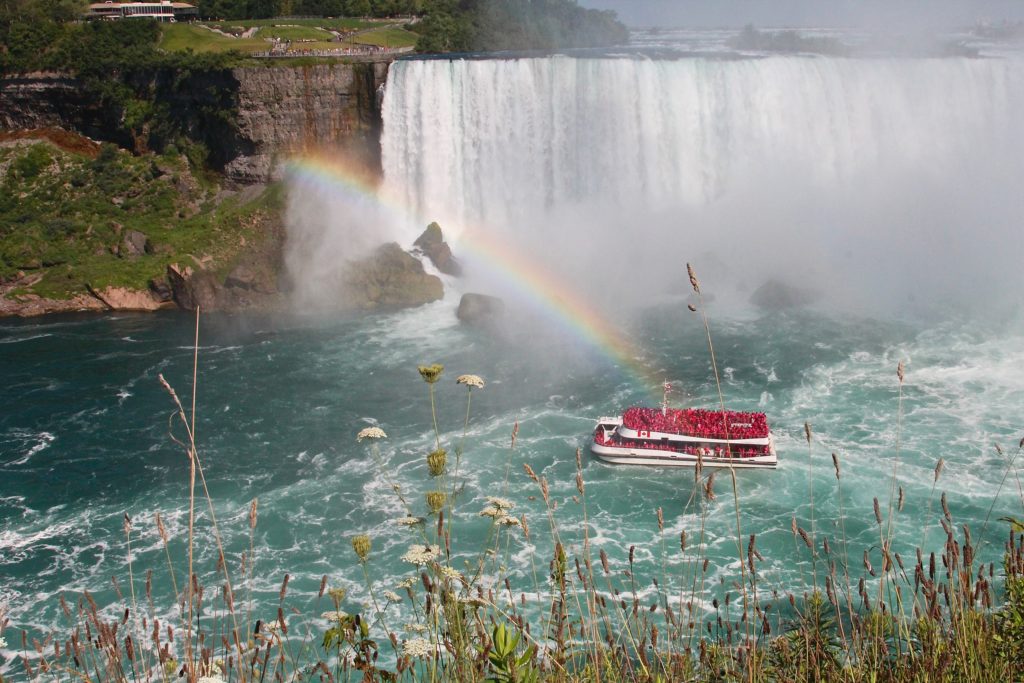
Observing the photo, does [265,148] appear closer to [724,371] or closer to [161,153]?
[161,153]

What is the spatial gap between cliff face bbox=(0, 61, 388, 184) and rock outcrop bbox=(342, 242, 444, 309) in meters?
8.10

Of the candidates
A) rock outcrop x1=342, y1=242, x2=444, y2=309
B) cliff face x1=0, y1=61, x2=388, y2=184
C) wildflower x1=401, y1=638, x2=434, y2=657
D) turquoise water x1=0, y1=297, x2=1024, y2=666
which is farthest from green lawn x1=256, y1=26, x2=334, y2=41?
wildflower x1=401, y1=638, x2=434, y2=657

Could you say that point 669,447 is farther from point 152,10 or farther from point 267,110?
point 152,10

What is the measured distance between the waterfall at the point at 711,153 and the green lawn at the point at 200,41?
39.8 ft

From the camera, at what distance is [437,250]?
36844 mm

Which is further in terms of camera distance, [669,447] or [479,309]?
A: [479,309]

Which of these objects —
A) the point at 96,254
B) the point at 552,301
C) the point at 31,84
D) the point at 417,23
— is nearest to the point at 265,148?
Answer: the point at 96,254

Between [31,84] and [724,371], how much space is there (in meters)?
34.5

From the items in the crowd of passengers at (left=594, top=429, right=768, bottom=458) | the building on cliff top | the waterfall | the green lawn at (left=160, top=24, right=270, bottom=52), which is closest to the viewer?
the crowd of passengers at (left=594, top=429, right=768, bottom=458)

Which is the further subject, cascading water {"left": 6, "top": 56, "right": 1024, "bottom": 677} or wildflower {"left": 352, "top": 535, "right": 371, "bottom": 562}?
cascading water {"left": 6, "top": 56, "right": 1024, "bottom": 677}

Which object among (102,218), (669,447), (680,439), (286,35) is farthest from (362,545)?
(286,35)

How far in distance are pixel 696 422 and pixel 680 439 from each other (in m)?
0.75

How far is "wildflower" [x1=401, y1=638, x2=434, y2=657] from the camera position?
4.08 metres

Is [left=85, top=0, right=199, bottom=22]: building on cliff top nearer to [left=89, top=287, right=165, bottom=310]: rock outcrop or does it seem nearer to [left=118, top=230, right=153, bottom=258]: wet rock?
[left=118, top=230, right=153, bottom=258]: wet rock
